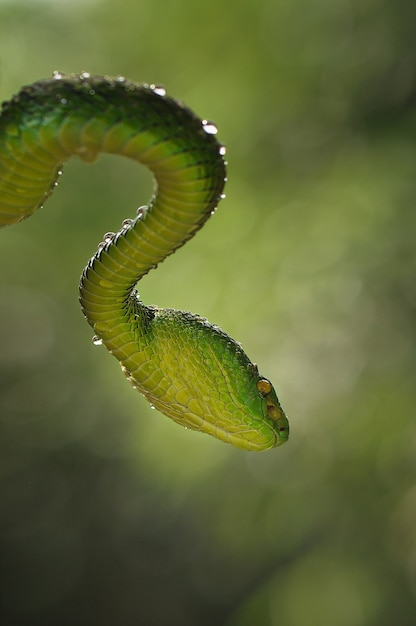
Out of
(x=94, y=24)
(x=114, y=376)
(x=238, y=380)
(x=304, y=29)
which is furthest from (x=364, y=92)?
(x=238, y=380)

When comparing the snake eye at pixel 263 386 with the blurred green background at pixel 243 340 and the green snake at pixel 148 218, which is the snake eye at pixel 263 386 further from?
the blurred green background at pixel 243 340

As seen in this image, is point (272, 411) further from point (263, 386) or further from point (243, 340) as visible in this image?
point (243, 340)

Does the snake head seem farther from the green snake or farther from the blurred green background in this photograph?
the blurred green background

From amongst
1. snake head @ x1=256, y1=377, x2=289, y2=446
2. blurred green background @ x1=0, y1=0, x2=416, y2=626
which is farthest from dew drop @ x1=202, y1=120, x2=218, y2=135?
blurred green background @ x1=0, y1=0, x2=416, y2=626

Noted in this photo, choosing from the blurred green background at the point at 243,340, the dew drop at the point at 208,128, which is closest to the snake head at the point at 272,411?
the dew drop at the point at 208,128

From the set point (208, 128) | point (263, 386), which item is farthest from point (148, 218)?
point (263, 386)
